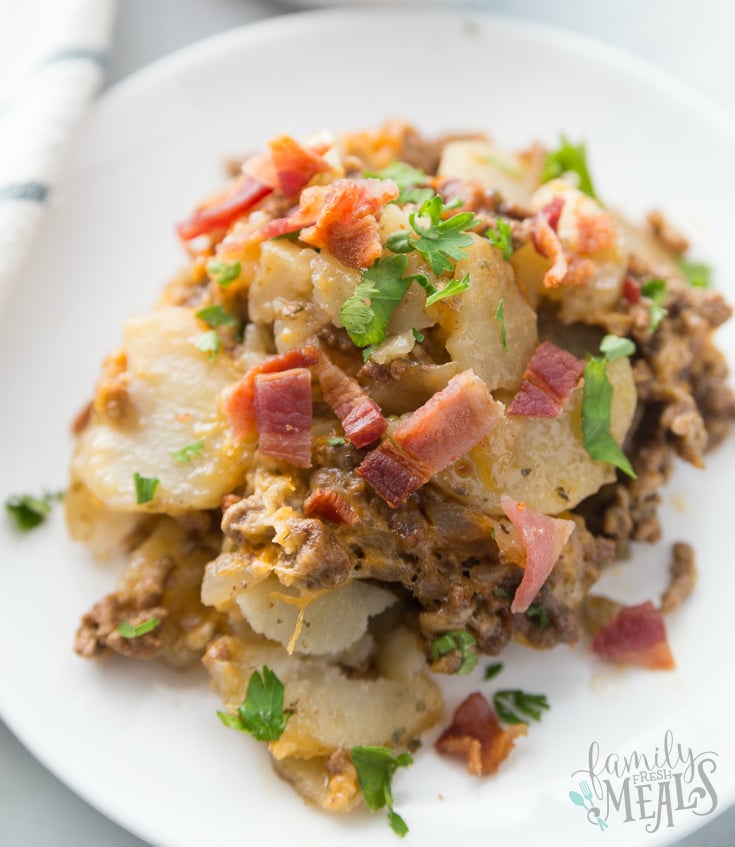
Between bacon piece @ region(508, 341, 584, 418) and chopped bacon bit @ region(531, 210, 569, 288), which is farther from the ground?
chopped bacon bit @ region(531, 210, 569, 288)

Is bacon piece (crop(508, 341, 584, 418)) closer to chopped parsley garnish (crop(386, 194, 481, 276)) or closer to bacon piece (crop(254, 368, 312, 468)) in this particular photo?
chopped parsley garnish (crop(386, 194, 481, 276))

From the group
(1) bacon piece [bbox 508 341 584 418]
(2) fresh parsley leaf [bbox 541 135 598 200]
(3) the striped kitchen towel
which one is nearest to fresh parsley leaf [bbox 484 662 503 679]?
(1) bacon piece [bbox 508 341 584 418]

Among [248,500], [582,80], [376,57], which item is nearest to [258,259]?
[248,500]

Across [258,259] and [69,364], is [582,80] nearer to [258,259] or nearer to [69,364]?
[258,259]

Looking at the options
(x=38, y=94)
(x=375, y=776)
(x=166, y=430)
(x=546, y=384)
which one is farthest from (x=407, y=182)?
(x=375, y=776)

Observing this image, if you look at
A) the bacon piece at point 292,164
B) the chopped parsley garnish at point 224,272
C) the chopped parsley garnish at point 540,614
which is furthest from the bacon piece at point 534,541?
the bacon piece at point 292,164
